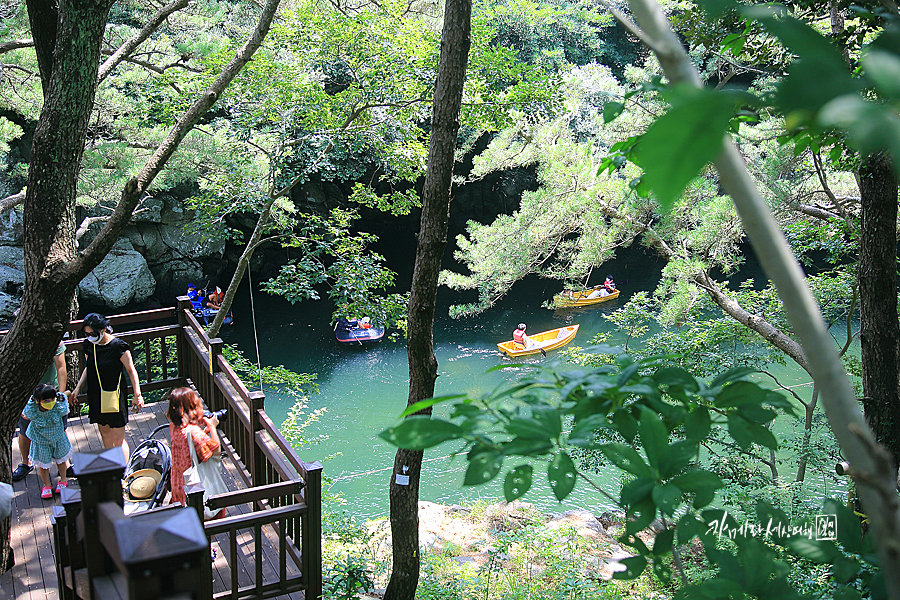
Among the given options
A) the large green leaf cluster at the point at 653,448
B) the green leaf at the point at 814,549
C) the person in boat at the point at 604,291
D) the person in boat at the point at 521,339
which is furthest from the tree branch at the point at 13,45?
the person in boat at the point at 604,291

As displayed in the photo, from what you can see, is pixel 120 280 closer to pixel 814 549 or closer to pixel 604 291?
pixel 604 291

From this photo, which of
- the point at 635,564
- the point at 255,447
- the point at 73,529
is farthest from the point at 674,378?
the point at 255,447

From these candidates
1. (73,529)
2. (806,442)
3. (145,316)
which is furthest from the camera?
(806,442)

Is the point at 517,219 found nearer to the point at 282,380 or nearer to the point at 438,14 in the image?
the point at 282,380

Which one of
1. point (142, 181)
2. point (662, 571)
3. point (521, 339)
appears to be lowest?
point (521, 339)

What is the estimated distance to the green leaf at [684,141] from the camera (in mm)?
479

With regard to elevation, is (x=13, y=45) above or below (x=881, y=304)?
above

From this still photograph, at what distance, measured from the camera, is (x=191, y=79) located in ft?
21.3

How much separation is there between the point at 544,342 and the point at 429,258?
9871mm

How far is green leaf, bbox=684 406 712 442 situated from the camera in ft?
3.06

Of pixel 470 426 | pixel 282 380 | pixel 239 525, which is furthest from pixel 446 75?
pixel 282 380

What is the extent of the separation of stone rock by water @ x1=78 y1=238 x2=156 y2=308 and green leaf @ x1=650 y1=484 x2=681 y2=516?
13.9 m

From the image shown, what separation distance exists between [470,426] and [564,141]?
7.61 m

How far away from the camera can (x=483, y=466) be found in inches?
34.5
